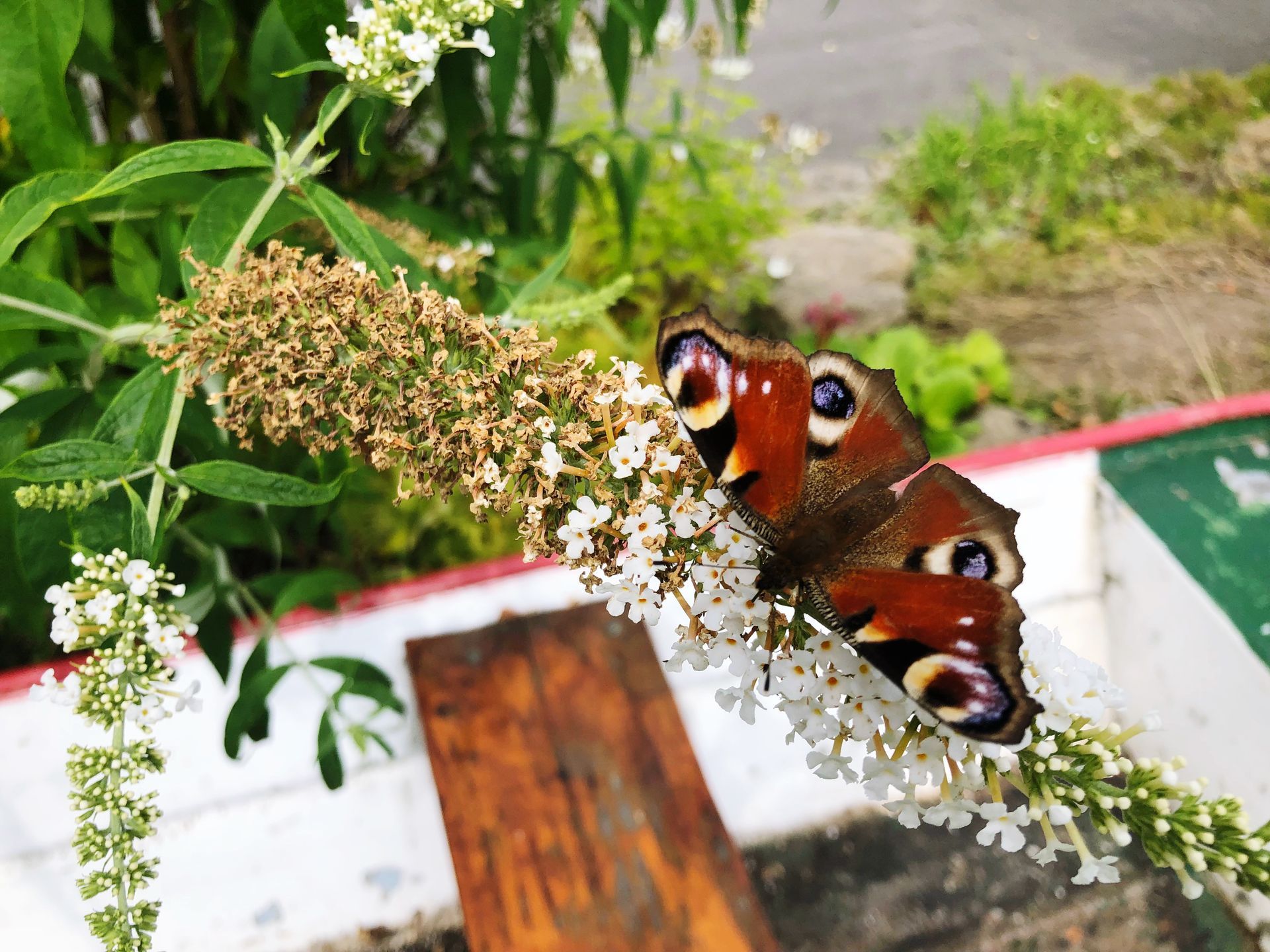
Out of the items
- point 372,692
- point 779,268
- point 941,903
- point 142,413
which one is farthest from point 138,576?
point 779,268

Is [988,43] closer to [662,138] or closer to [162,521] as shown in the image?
[662,138]

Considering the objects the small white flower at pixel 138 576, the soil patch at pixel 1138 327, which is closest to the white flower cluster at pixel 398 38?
the small white flower at pixel 138 576

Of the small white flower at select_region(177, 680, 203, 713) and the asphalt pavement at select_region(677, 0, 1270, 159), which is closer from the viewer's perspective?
the small white flower at select_region(177, 680, 203, 713)

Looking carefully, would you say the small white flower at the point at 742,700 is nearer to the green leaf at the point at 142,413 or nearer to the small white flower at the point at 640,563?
the small white flower at the point at 640,563

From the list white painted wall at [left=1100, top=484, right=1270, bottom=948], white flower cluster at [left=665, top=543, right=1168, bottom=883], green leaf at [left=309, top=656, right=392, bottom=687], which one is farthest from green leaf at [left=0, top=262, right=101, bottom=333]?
white painted wall at [left=1100, top=484, right=1270, bottom=948]

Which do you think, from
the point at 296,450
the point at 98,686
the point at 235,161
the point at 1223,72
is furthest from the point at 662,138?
the point at 1223,72

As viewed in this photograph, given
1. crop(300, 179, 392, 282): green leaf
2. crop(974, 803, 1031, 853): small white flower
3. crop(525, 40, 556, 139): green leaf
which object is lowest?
crop(974, 803, 1031, 853): small white flower

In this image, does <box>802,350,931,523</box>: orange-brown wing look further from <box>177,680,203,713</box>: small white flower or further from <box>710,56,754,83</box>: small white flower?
<box>710,56,754,83</box>: small white flower
